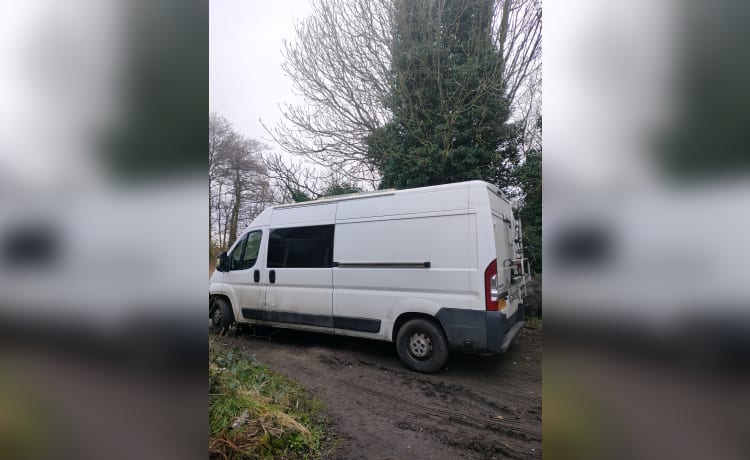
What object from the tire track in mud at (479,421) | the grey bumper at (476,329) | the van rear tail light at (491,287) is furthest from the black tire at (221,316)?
the van rear tail light at (491,287)

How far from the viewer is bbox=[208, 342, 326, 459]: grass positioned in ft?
6.85

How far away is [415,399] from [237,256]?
3.40m

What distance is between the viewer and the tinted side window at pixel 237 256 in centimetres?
551

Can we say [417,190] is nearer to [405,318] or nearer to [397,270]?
[397,270]
